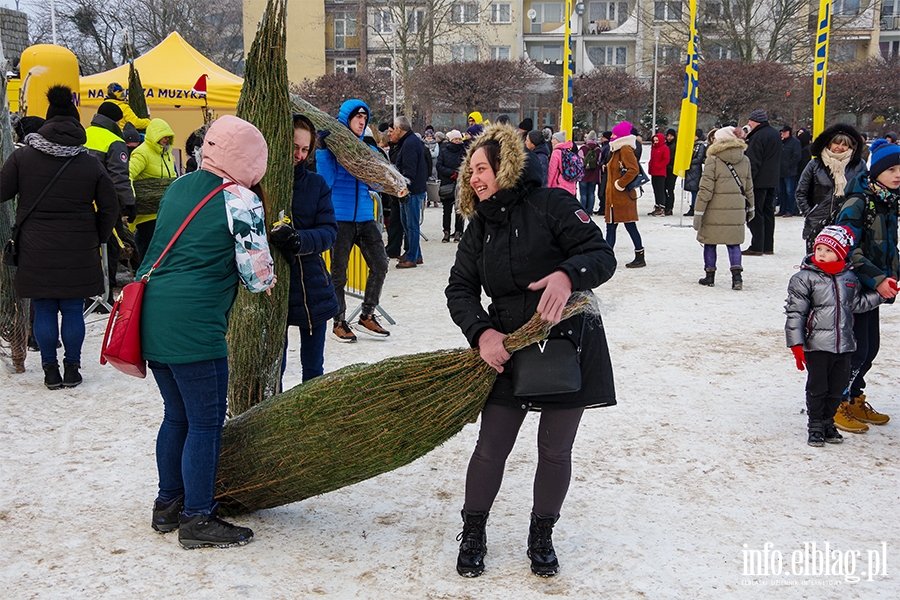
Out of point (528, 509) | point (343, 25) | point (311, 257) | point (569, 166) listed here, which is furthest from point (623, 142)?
point (343, 25)

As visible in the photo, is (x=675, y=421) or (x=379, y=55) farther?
(x=379, y=55)

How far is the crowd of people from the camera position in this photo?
3.05 metres

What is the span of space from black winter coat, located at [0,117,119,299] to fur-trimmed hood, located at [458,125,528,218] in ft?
10.9

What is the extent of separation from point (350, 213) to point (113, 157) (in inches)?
91.2

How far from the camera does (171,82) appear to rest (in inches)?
525

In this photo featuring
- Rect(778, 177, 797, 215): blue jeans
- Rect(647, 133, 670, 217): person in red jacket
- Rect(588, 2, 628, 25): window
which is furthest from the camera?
Rect(588, 2, 628, 25): window

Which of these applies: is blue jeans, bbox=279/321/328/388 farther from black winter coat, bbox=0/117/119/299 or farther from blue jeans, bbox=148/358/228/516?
black winter coat, bbox=0/117/119/299

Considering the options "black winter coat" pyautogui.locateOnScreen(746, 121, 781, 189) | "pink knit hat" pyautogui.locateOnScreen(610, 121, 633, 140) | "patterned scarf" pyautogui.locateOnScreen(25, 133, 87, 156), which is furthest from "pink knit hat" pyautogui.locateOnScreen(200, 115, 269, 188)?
"black winter coat" pyautogui.locateOnScreen(746, 121, 781, 189)

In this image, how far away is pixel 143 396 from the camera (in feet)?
17.9

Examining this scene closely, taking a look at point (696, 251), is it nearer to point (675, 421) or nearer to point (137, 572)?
point (675, 421)

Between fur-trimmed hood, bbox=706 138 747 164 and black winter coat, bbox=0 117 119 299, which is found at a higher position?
fur-trimmed hood, bbox=706 138 747 164

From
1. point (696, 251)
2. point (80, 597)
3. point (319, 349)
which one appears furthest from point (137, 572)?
point (696, 251)

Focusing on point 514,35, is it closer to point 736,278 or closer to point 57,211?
point 736,278

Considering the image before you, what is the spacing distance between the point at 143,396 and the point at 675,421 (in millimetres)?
3263
